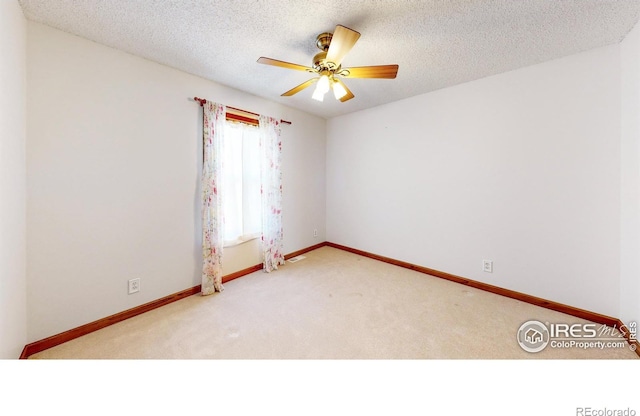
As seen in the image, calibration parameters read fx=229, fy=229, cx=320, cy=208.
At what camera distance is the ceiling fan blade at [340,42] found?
1385 millimetres

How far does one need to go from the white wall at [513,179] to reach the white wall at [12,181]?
A: 3428mm

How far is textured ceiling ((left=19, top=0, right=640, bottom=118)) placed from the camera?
1494 mm

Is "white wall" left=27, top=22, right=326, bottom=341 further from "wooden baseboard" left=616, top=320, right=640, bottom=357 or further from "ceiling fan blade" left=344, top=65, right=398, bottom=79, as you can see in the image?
"wooden baseboard" left=616, top=320, right=640, bottom=357

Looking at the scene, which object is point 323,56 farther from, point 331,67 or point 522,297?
point 522,297

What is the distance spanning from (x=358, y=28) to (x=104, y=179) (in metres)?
2.37

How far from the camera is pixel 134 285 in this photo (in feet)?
6.88

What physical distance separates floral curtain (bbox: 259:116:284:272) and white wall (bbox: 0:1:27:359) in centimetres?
196

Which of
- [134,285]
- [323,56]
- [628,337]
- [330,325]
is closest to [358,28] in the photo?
[323,56]

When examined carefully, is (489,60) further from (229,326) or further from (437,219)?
(229,326)

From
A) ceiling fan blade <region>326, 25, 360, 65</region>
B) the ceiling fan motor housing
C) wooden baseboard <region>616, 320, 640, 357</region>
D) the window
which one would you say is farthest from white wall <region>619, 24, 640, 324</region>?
the window

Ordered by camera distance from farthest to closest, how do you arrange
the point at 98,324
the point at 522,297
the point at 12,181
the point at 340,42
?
the point at 522,297 → the point at 98,324 → the point at 340,42 → the point at 12,181

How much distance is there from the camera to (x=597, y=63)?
6.35 feet

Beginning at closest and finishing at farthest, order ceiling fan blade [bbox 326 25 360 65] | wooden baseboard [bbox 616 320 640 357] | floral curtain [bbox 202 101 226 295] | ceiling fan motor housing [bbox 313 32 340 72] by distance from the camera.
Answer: ceiling fan blade [bbox 326 25 360 65] → wooden baseboard [bbox 616 320 640 357] → ceiling fan motor housing [bbox 313 32 340 72] → floral curtain [bbox 202 101 226 295]
